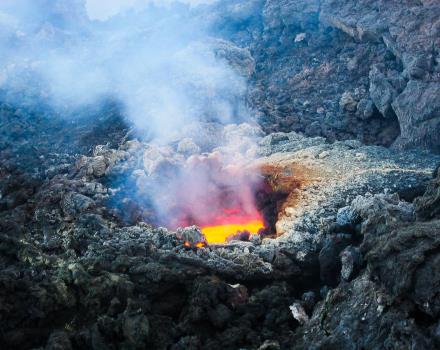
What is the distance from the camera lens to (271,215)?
19.9 meters

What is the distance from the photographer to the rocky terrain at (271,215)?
1077 centimetres

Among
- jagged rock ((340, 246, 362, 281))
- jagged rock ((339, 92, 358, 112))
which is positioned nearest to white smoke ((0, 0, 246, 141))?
jagged rock ((339, 92, 358, 112))

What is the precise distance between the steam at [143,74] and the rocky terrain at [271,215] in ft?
3.72

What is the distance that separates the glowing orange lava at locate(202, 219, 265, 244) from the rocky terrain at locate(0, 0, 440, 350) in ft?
3.15

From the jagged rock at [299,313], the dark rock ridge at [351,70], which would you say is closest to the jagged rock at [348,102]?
the dark rock ridge at [351,70]

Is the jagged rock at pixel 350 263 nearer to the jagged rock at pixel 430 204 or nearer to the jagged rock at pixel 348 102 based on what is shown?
the jagged rock at pixel 430 204

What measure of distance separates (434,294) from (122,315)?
7.35 meters

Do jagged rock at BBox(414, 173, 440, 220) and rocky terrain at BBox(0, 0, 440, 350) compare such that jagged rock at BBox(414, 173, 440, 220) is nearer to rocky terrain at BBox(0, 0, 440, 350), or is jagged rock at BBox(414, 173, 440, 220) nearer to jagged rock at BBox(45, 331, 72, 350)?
rocky terrain at BBox(0, 0, 440, 350)

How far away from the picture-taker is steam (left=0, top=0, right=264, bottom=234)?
23.7 metres

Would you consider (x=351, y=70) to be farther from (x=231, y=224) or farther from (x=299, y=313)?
(x=299, y=313)

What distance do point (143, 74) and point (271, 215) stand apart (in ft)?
62.1

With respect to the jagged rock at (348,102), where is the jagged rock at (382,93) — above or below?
below

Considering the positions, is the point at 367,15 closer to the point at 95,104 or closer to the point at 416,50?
the point at 416,50

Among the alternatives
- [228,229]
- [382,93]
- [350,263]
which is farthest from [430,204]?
[382,93]
